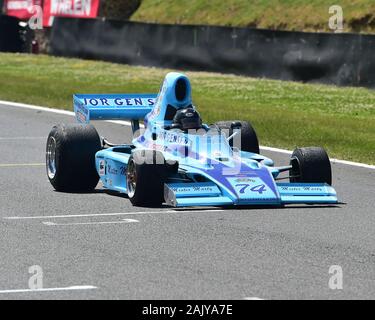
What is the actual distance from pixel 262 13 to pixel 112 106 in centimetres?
2251

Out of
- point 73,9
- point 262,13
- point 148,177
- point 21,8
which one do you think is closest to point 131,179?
point 148,177

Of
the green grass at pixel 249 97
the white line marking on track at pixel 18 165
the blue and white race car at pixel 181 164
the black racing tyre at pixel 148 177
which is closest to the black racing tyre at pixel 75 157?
the blue and white race car at pixel 181 164

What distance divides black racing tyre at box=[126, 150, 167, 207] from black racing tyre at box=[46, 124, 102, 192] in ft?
3.89

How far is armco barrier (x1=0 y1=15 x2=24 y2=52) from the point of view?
3875 centimetres

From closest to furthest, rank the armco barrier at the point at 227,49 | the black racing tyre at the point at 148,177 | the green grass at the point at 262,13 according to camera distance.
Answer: the black racing tyre at the point at 148,177 < the armco barrier at the point at 227,49 < the green grass at the point at 262,13

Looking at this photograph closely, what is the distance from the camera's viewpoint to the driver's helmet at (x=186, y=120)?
13328 mm

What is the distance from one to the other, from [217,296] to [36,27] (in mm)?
31366

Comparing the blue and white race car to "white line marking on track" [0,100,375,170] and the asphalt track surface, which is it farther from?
"white line marking on track" [0,100,375,170]

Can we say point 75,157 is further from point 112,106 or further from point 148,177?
point 148,177

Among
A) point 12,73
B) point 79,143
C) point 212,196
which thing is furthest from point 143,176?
point 12,73

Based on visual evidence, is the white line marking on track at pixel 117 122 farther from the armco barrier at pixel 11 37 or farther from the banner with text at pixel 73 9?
the banner with text at pixel 73 9

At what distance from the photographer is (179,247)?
34.7 feet

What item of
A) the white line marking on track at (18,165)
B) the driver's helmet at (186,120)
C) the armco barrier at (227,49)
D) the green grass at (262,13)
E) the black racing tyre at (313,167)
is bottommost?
the white line marking on track at (18,165)

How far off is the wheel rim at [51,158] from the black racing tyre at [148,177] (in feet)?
5.14
